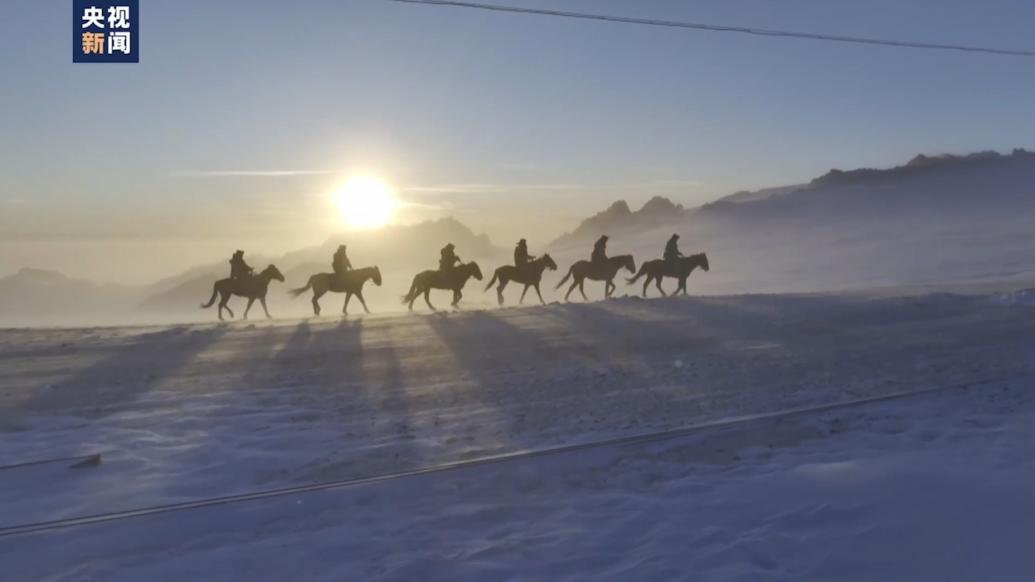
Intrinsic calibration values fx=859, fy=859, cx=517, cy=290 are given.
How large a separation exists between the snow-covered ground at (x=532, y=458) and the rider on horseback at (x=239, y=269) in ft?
28.6

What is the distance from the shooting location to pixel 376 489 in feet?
24.2

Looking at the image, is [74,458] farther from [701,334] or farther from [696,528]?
[701,334]

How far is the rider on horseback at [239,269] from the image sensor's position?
2428 cm

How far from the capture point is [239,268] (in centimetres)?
2456

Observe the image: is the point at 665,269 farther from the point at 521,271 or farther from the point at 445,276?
the point at 445,276

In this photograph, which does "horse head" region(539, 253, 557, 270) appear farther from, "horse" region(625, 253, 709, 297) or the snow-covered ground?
the snow-covered ground

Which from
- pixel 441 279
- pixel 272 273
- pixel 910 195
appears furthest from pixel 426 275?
pixel 910 195

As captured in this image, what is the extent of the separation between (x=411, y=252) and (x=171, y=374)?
15926cm

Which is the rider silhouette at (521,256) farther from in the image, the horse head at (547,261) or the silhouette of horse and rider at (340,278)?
the silhouette of horse and rider at (340,278)

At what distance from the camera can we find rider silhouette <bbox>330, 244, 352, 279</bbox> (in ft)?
80.6

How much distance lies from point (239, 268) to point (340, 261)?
2887 mm

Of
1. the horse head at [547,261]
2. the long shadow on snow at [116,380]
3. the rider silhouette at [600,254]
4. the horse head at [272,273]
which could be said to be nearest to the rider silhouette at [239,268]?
the horse head at [272,273]

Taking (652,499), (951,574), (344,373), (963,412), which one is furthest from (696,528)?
(344,373)

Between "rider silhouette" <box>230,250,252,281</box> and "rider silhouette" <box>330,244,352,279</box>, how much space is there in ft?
8.01
